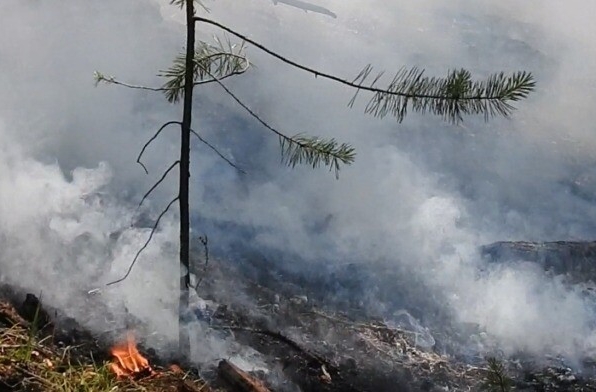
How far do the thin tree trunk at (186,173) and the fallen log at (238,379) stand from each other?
269 mm

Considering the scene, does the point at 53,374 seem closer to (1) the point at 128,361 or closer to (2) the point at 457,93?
(1) the point at 128,361

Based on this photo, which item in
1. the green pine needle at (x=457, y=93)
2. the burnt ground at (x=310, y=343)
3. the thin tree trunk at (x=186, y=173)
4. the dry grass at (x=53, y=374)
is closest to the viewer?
the green pine needle at (x=457, y=93)

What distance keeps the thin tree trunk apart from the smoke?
0.48m

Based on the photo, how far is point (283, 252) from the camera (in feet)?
15.2

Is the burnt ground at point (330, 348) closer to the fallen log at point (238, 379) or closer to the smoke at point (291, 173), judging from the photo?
the smoke at point (291, 173)

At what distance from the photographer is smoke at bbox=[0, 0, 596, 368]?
14.2 feet

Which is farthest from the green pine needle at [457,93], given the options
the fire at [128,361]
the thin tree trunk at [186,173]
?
the fire at [128,361]

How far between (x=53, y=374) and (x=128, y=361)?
63 cm

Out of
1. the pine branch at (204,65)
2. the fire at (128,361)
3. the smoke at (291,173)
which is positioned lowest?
the fire at (128,361)

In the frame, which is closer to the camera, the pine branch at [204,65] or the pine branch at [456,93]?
the pine branch at [456,93]

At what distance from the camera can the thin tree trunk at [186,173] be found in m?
2.71

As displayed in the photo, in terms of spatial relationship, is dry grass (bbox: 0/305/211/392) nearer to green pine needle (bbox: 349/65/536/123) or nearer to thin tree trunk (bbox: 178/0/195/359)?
thin tree trunk (bbox: 178/0/195/359)

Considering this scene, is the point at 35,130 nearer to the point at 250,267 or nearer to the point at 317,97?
the point at 250,267

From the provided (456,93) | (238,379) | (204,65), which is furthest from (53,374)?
(456,93)
